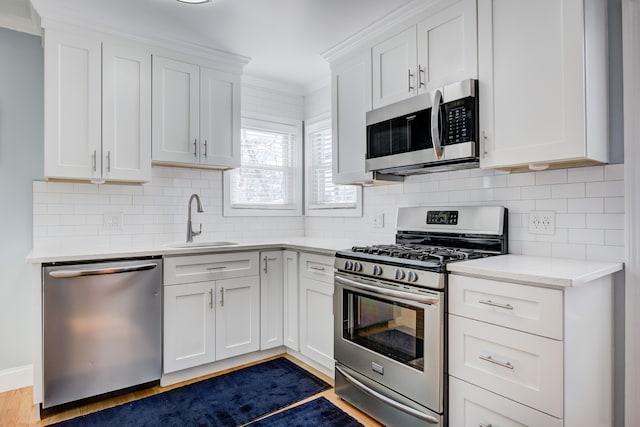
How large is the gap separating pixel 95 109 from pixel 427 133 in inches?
85.4

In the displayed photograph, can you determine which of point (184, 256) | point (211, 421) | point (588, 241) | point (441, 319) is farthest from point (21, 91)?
point (588, 241)

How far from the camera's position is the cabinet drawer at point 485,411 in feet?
4.85

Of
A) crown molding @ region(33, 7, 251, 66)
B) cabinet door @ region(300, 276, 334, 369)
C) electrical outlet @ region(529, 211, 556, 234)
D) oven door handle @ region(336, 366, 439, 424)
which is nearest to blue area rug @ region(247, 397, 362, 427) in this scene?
oven door handle @ region(336, 366, 439, 424)

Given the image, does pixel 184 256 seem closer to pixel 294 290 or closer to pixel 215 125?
pixel 294 290

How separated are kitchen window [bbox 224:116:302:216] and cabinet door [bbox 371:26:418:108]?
146cm

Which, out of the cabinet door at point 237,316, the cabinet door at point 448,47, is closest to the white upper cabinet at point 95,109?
the cabinet door at point 237,316

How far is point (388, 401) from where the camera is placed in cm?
200

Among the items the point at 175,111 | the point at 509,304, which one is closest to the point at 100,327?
the point at 175,111

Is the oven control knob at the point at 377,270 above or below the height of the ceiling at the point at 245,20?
below

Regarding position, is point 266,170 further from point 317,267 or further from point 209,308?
point 209,308

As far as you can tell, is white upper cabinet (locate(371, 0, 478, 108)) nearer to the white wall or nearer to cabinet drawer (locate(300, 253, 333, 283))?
cabinet drawer (locate(300, 253, 333, 283))

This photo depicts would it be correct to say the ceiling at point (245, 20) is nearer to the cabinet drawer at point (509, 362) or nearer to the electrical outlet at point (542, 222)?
the electrical outlet at point (542, 222)

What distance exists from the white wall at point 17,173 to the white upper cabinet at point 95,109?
35cm

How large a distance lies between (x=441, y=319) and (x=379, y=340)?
461mm
